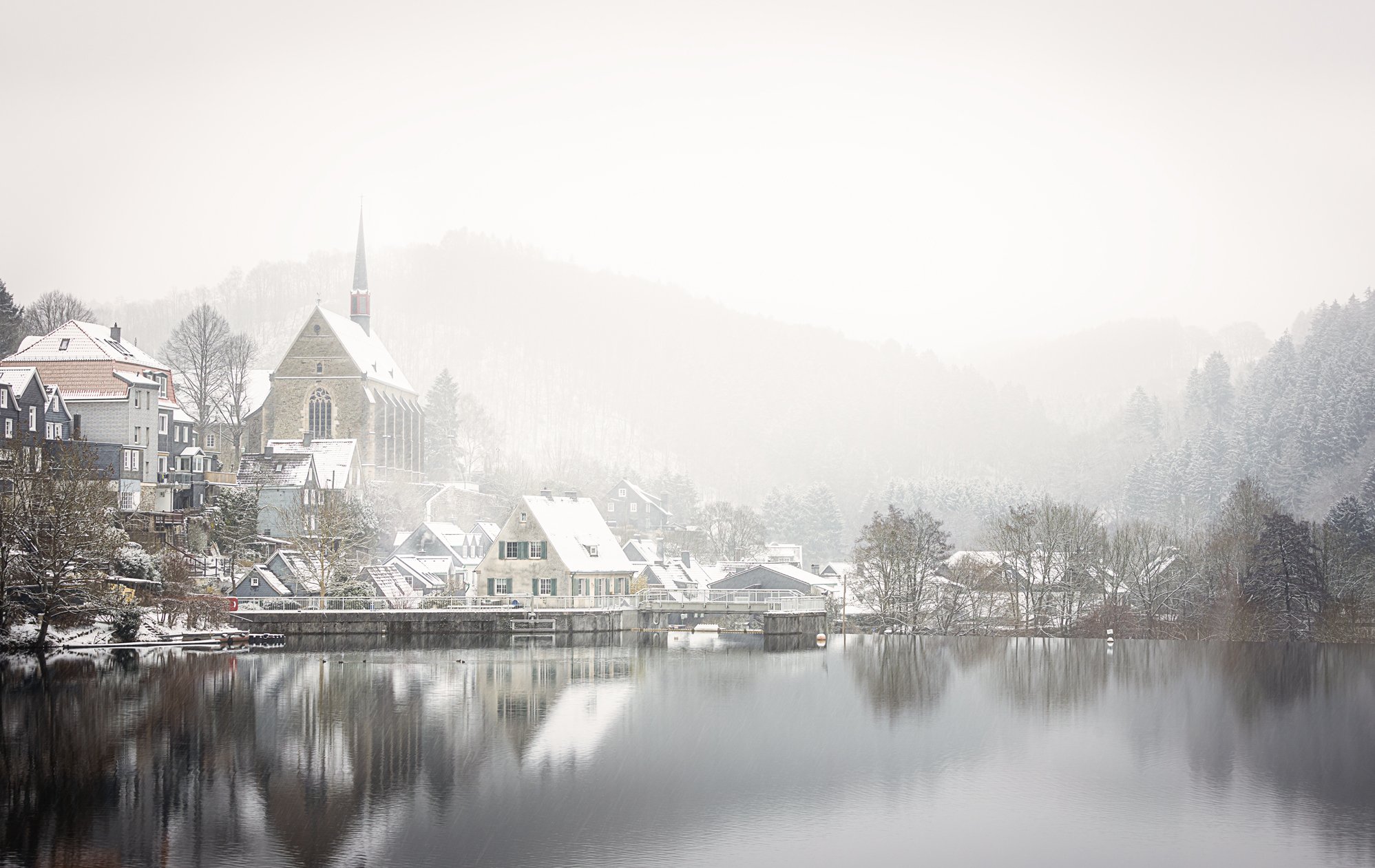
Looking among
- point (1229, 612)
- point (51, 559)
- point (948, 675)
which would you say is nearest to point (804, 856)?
point (948, 675)

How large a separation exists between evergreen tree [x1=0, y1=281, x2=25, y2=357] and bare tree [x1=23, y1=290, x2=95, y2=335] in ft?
11.9

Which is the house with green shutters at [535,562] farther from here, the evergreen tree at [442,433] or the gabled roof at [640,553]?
the evergreen tree at [442,433]

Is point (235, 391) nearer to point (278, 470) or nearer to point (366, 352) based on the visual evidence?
point (366, 352)

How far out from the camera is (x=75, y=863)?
21.3 meters

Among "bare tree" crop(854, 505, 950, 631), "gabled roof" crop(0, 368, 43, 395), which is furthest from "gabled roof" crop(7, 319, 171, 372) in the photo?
"bare tree" crop(854, 505, 950, 631)

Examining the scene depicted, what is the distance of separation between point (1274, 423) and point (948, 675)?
273 ft

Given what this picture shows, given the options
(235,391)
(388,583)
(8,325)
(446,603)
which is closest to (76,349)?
(8,325)

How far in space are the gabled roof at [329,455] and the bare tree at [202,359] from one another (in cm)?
945

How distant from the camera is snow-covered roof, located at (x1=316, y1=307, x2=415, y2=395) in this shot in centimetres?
12494

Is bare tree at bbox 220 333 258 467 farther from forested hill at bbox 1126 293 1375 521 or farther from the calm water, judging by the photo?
forested hill at bbox 1126 293 1375 521

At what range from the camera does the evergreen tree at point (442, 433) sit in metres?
154

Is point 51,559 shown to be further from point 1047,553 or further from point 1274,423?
point 1274,423

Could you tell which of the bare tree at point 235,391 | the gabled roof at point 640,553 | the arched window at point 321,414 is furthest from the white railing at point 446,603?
the arched window at point 321,414

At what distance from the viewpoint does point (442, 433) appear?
15612 centimetres
